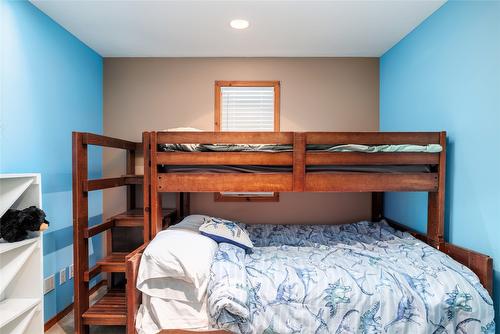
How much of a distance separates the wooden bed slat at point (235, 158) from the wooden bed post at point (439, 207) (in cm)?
Result: 104

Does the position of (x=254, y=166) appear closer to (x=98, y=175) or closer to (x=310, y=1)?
(x=310, y=1)

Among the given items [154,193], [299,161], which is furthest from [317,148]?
[154,193]

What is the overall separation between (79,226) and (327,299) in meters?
1.69

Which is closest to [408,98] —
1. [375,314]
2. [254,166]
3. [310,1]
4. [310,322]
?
[310,1]

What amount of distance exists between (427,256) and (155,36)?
278cm

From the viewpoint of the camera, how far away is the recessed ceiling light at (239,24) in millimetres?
2211

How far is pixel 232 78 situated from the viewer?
295cm

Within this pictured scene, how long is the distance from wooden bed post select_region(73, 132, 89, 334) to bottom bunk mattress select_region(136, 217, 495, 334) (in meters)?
0.61

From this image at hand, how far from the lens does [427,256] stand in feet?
5.89

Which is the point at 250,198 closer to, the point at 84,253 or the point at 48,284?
the point at 84,253

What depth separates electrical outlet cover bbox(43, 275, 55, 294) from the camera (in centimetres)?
212

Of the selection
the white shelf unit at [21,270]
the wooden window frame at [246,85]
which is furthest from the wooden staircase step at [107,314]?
the wooden window frame at [246,85]

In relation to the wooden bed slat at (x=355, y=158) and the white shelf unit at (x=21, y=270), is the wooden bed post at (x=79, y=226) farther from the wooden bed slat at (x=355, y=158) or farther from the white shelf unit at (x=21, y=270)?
the wooden bed slat at (x=355, y=158)

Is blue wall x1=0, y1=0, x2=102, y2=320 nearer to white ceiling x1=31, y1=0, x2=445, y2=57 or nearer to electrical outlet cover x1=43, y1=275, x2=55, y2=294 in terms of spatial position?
electrical outlet cover x1=43, y1=275, x2=55, y2=294
